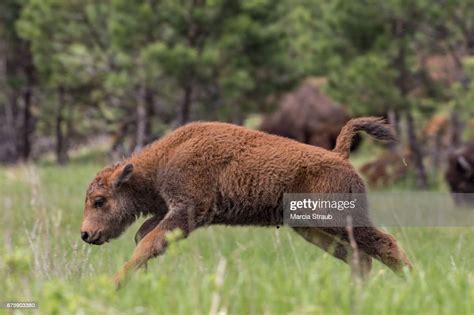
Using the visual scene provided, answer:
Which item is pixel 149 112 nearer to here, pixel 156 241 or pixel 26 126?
pixel 26 126

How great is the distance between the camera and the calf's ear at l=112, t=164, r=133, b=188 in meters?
7.12

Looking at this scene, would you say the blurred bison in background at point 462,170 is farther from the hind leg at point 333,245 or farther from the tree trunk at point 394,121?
the hind leg at point 333,245

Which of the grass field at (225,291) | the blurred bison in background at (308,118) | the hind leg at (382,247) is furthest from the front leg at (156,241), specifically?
the blurred bison in background at (308,118)

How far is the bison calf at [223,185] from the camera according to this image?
6.76m

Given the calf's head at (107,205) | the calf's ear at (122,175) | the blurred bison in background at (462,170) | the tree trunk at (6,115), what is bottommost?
→ the calf's head at (107,205)

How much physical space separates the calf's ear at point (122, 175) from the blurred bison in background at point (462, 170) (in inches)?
356

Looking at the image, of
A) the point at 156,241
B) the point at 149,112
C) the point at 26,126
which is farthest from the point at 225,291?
the point at 26,126

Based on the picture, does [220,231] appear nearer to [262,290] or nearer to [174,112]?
[262,290]

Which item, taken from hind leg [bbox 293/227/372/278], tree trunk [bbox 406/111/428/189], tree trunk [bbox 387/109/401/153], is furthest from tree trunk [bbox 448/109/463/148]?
hind leg [bbox 293/227/372/278]

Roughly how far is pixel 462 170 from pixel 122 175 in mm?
9429

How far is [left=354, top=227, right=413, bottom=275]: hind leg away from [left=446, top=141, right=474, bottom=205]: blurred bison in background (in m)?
8.61

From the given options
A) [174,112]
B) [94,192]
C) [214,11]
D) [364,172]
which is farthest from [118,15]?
[94,192]

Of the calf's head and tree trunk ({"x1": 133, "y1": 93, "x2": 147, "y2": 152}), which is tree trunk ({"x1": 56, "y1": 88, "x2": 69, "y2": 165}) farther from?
the calf's head

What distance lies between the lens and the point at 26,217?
10.2 metres
